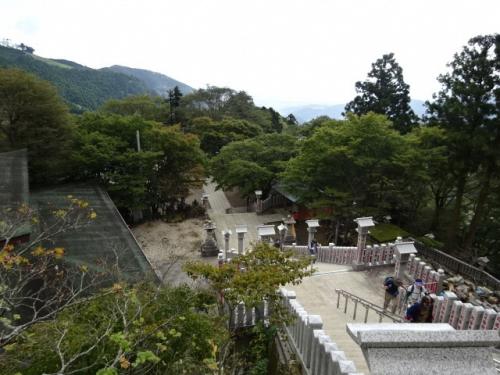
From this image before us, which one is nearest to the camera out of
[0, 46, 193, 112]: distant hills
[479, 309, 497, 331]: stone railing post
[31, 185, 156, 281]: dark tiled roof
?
[479, 309, 497, 331]: stone railing post

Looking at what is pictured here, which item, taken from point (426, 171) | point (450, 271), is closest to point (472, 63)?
point (426, 171)

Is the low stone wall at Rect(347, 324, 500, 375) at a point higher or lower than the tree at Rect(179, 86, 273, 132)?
lower

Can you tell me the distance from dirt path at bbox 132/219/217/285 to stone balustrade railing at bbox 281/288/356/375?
9758 mm

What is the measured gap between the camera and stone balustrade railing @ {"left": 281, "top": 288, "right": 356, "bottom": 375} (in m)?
4.69

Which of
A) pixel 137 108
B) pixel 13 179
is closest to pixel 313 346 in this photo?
pixel 13 179

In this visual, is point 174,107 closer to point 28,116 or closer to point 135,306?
point 28,116

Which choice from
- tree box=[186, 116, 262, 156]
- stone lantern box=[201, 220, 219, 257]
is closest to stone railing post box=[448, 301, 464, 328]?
stone lantern box=[201, 220, 219, 257]

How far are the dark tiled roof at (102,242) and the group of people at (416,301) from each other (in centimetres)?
596

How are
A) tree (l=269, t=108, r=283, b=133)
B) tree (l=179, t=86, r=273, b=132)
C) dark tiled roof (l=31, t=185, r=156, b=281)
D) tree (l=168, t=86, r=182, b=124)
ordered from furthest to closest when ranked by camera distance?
tree (l=269, t=108, r=283, b=133) → tree (l=179, t=86, r=273, b=132) → tree (l=168, t=86, r=182, b=124) → dark tiled roof (l=31, t=185, r=156, b=281)

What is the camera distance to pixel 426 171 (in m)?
16.1

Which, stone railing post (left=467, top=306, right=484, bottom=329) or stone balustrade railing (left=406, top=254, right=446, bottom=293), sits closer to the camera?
stone railing post (left=467, top=306, right=484, bottom=329)

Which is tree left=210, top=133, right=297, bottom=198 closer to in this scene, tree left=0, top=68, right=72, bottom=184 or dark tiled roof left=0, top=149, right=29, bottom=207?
tree left=0, top=68, right=72, bottom=184

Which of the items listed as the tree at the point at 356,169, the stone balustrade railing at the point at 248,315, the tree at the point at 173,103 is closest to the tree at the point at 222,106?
the tree at the point at 173,103

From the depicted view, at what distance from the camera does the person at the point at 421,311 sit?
748 cm
